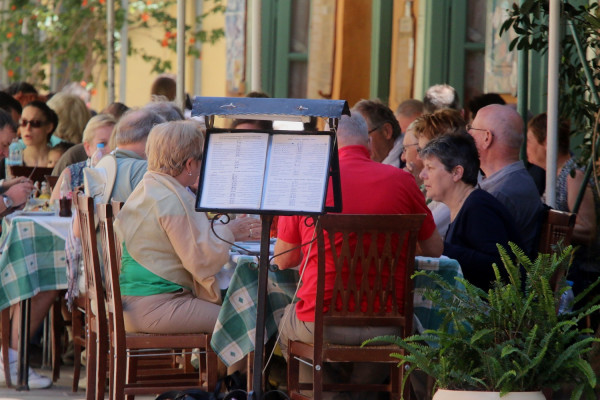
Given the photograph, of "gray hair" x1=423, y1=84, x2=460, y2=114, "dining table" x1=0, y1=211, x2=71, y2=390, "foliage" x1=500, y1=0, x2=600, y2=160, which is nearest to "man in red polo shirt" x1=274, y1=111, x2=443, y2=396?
"foliage" x1=500, y1=0, x2=600, y2=160

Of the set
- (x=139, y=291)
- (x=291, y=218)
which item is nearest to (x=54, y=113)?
(x=139, y=291)

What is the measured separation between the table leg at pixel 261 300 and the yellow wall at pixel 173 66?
10.1 m

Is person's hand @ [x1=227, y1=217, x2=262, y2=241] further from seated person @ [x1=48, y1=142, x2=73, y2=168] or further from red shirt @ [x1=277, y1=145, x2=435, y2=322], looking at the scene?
seated person @ [x1=48, y1=142, x2=73, y2=168]

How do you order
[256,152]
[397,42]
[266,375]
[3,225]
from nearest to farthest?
[256,152] → [266,375] → [3,225] → [397,42]

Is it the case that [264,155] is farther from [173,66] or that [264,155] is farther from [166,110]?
[173,66]

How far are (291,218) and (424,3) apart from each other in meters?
5.79

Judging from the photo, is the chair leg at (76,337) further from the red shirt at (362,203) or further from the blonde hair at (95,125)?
the red shirt at (362,203)

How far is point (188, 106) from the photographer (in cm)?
938

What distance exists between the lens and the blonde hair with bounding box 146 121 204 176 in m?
5.27

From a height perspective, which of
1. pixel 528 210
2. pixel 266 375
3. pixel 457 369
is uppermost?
pixel 528 210

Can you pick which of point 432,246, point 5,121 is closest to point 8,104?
point 5,121

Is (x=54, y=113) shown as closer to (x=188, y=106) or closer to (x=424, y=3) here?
(x=188, y=106)

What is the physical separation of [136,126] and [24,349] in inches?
53.2

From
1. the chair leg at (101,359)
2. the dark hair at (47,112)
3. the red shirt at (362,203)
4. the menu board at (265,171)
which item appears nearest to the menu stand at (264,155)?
the menu board at (265,171)
